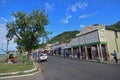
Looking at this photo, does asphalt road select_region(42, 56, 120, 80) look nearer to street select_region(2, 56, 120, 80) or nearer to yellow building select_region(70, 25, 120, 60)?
street select_region(2, 56, 120, 80)

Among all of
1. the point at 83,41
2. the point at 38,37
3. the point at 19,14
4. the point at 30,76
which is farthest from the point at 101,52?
the point at 19,14

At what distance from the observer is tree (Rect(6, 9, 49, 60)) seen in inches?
1330

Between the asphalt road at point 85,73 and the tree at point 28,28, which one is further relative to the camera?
the tree at point 28,28

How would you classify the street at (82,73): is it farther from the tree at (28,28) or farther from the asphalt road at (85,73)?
the tree at (28,28)

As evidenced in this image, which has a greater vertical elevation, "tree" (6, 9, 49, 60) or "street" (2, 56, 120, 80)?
"tree" (6, 9, 49, 60)

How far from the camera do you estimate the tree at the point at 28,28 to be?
111 feet

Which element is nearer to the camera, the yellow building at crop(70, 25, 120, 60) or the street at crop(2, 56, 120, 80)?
the street at crop(2, 56, 120, 80)

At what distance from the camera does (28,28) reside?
112 ft

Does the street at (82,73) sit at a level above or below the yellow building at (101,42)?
below

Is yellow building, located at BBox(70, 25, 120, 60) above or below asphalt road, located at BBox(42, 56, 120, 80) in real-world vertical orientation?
above

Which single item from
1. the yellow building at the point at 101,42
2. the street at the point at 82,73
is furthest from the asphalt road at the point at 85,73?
the yellow building at the point at 101,42

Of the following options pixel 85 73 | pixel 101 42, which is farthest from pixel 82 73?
pixel 101 42

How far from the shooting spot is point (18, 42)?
33.9 meters

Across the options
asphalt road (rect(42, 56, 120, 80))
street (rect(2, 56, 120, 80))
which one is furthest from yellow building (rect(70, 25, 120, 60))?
street (rect(2, 56, 120, 80))
